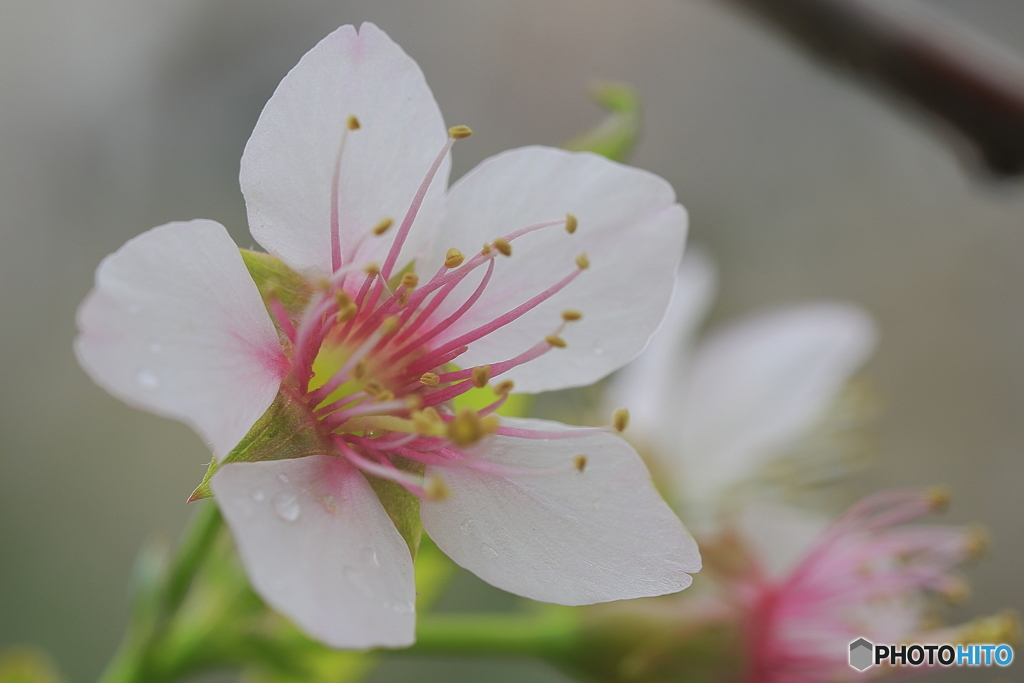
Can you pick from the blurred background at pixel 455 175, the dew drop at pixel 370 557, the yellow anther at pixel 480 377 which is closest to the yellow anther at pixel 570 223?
the yellow anther at pixel 480 377

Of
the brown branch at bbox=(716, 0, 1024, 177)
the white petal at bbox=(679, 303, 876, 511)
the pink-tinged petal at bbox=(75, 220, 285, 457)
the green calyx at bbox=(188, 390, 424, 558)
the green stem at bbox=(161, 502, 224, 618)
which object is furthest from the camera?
the white petal at bbox=(679, 303, 876, 511)

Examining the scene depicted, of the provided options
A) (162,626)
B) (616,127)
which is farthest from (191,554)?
(616,127)

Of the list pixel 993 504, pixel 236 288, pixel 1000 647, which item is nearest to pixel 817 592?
pixel 1000 647

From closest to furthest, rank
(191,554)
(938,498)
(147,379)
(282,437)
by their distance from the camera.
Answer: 1. (147,379)
2. (282,437)
3. (191,554)
4. (938,498)

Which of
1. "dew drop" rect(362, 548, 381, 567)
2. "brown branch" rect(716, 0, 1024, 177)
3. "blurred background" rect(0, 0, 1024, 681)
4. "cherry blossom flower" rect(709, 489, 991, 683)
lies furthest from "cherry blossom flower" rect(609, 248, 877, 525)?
"blurred background" rect(0, 0, 1024, 681)

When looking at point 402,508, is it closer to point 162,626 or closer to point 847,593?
point 162,626

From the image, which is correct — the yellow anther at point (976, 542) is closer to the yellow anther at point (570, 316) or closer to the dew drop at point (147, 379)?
the yellow anther at point (570, 316)

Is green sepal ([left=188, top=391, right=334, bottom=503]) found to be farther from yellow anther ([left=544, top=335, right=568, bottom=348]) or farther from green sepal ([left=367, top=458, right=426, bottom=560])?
yellow anther ([left=544, top=335, right=568, bottom=348])
